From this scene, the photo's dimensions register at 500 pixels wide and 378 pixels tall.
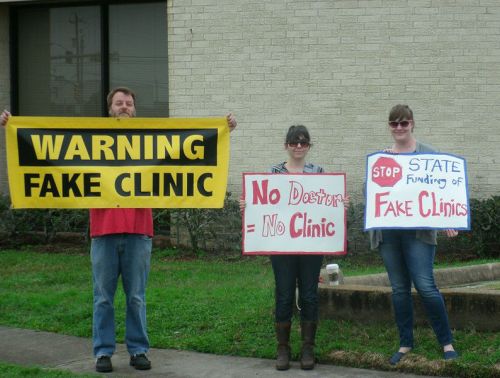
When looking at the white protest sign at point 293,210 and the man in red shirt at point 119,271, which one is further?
the white protest sign at point 293,210

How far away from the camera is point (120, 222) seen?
6039 mm

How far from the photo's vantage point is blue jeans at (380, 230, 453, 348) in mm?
5867

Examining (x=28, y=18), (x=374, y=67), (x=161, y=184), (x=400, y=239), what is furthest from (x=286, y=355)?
(x=28, y=18)

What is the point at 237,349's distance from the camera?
6.54 m

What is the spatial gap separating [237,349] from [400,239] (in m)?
1.55

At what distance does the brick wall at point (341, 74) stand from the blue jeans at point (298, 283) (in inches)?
256

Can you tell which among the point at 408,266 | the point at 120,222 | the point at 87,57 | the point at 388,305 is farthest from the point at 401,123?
the point at 87,57

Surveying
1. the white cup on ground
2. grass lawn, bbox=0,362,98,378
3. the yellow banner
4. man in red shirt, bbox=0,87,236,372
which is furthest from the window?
Answer: grass lawn, bbox=0,362,98,378

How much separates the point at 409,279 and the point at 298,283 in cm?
79

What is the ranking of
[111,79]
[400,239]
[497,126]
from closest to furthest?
[400,239] → [497,126] → [111,79]

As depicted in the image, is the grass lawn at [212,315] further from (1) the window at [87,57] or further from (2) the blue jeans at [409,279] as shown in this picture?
(1) the window at [87,57]

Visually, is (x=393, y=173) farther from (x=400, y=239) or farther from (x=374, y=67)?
(x=374, y=67)

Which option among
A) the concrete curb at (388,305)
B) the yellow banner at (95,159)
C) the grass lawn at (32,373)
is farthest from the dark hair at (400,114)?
the grass lawn at (32,373)

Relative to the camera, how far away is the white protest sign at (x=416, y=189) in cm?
598
